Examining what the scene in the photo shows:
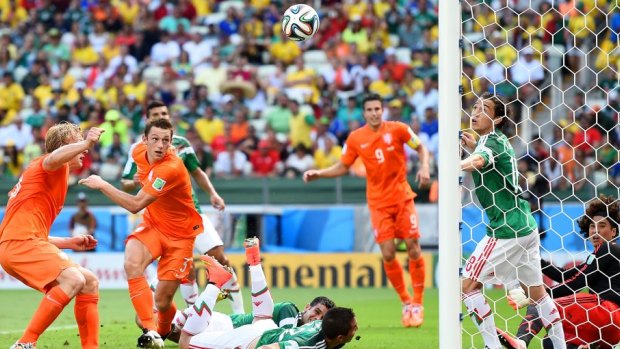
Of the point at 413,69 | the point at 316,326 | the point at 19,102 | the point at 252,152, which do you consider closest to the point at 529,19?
the point at 413,69

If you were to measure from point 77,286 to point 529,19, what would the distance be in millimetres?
13312

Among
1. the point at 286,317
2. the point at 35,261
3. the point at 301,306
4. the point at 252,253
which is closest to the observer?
the point at 35,261

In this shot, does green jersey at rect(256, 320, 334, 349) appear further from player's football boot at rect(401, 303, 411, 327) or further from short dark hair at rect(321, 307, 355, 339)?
player's football boot at rect(401, 303, 411, 327)

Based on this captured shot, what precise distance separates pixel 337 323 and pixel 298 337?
298 millimetres

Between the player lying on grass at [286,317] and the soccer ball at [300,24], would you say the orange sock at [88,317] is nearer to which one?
the player lying on grass at [286,317]

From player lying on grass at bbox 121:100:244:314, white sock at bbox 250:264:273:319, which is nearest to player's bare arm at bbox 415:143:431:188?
player lying on grass at bbox 121:100:244:314

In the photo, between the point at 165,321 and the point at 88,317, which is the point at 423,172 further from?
the point at 88,317

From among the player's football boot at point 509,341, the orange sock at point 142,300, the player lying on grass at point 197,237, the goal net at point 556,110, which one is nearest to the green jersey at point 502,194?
the player's football boot at point 509,341

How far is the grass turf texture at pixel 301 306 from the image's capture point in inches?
366

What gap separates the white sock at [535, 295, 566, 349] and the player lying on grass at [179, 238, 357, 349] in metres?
1.68

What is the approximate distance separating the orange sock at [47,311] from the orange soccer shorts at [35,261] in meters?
0.10

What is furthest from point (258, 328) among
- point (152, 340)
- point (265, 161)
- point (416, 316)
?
point (265, 161)

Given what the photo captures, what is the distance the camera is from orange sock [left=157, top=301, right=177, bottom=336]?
8812 mm

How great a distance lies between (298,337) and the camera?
23.3ft
